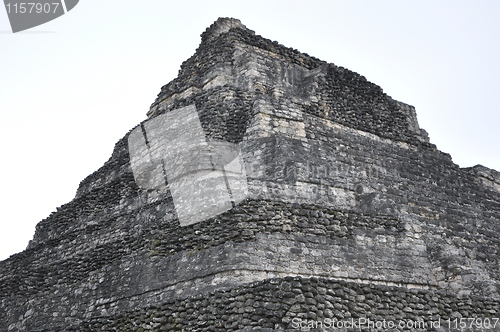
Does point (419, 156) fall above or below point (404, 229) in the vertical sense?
above

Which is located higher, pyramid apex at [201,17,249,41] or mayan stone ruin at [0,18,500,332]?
pyramid apex at [201,17,249,41]

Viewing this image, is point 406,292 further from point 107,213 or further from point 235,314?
point 107,213

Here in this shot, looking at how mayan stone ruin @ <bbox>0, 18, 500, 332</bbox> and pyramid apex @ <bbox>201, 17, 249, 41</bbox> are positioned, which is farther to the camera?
pyramid apex @ <bbox>201, 17, 249, 41</bbox>

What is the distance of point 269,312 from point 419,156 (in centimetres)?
948

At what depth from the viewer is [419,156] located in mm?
16781

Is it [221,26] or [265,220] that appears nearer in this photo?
[265,220]

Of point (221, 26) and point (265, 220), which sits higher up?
point (221, 26)

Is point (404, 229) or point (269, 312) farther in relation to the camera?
point (404, 229)

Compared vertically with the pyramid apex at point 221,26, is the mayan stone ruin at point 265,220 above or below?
below

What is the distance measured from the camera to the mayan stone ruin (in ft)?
33.0

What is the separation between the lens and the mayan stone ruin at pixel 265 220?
10.1m

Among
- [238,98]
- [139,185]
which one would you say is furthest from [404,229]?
[139,185]

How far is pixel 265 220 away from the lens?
36.8ft

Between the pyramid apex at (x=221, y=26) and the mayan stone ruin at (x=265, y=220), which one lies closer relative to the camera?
the mayan stone ruin at (x=265, y=220)
